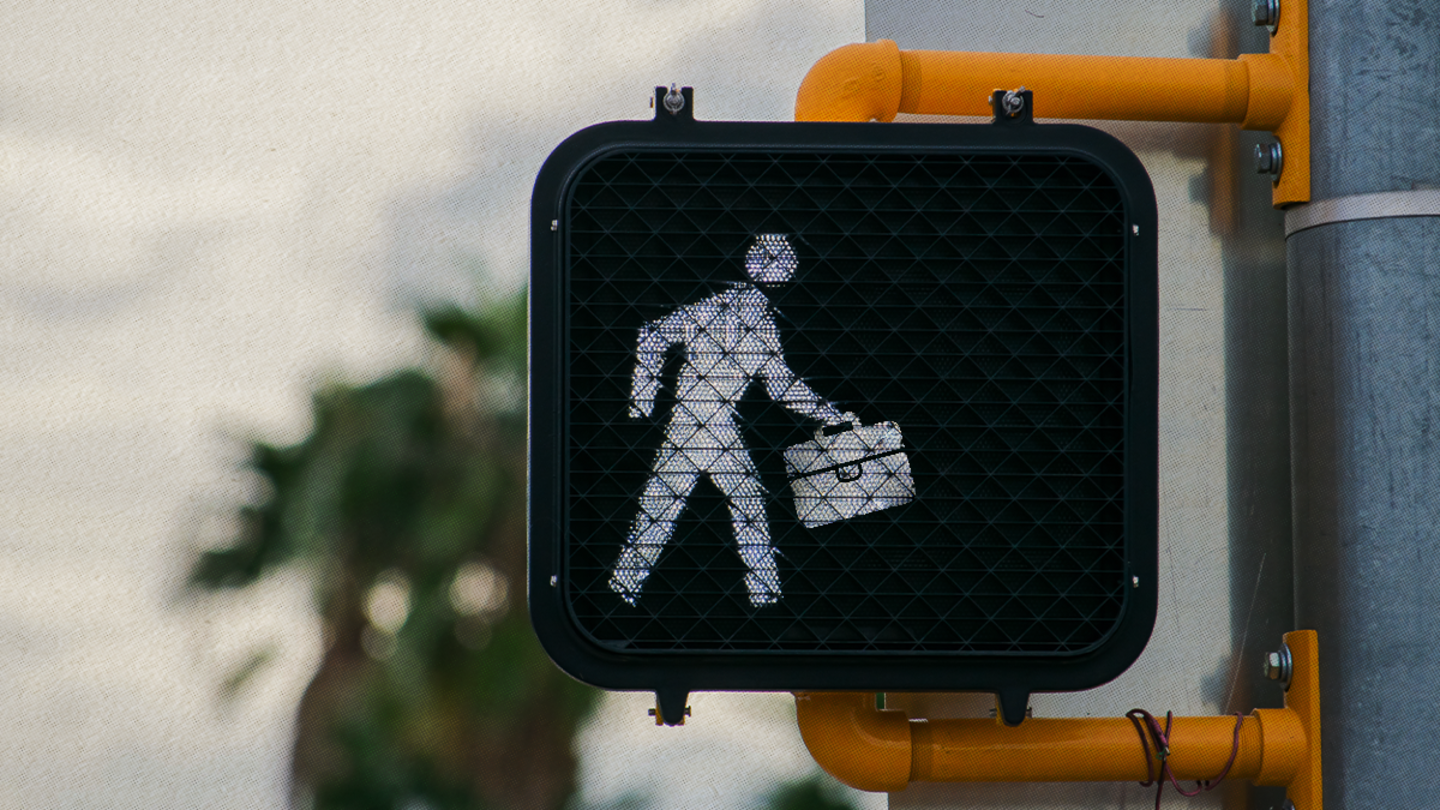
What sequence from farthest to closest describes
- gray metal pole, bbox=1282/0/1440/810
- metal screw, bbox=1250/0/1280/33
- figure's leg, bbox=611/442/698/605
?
metal screw, bbox=1250/0/1280/33 → gray metal pole, bbox=1282/0/1440/810 → figure's leg, bbox=611/442/698/605

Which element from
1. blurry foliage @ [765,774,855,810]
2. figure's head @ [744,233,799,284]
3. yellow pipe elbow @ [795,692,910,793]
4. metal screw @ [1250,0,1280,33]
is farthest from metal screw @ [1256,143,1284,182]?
blurry foliage @ [765,774,855,810]

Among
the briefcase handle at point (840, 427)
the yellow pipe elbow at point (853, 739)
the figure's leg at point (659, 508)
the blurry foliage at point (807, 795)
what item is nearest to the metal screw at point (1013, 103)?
the briefcase handle at point (840, 427)

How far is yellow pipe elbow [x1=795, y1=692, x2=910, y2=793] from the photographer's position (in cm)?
106

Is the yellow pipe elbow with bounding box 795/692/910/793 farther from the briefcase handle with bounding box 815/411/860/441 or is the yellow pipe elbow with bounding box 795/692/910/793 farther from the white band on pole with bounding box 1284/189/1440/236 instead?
the white band on pole with bounding box 1284/189/1440/236

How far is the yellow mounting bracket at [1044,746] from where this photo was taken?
3.49 ft

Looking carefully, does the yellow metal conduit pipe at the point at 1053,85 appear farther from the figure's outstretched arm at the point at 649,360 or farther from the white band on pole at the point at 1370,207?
the figure's outstretched arm at the point at 649,360

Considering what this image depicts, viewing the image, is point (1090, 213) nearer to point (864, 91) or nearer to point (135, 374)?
point (864, 91)

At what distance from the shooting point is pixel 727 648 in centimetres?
87

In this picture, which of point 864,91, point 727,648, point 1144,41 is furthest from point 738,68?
point 727,648

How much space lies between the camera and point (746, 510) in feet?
2.86

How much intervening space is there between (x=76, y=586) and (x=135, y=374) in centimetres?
24

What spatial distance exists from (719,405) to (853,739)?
1.31 feet

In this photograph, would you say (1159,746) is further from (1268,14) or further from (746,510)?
(1268,14)

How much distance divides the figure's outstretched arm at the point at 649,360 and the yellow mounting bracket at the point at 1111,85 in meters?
0.34
